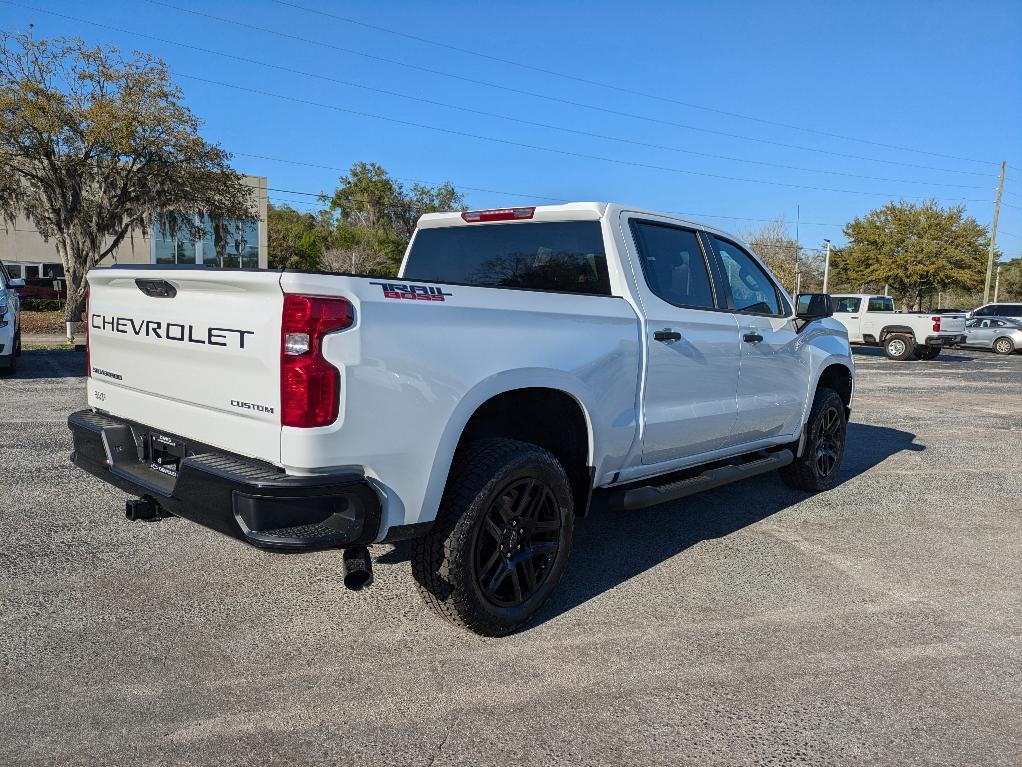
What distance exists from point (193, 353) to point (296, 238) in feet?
214

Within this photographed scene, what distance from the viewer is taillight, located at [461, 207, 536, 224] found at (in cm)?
460

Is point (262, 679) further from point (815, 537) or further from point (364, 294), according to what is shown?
point (815, 537)

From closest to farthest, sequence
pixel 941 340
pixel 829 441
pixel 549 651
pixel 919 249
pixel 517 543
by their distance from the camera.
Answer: pixel 549 651, pixel 517 543, pixel 829 441, pixel 941 340, pixel 919 249

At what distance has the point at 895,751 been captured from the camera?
107 inches

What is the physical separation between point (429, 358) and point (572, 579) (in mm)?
1767

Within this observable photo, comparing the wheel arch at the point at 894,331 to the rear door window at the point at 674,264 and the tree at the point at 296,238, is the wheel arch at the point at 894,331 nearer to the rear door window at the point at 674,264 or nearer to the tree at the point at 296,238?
the rear door window at the point at 674,264

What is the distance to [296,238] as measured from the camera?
214ft

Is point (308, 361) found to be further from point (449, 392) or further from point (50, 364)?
point (50, 364)

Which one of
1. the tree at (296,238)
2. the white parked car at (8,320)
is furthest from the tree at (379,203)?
Result: the white parked car at (8,320)

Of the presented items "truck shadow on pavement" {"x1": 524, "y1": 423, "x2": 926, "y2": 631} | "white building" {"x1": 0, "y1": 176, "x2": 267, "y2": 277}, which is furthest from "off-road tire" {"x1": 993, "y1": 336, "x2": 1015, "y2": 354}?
"white building" {"x1": 0, "y1": 176, "x2": 267, "y2": 277}

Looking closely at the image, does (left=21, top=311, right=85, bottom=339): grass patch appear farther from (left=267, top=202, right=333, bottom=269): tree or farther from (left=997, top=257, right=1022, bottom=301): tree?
(left=997, top=257, right=1022, bottom=301): tree

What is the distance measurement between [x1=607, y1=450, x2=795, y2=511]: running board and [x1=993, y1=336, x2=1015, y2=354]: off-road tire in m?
27.7

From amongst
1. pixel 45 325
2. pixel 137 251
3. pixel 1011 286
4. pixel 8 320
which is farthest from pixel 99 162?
pixel 1011 286

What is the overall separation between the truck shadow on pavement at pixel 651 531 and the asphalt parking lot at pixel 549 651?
0.08 feet
